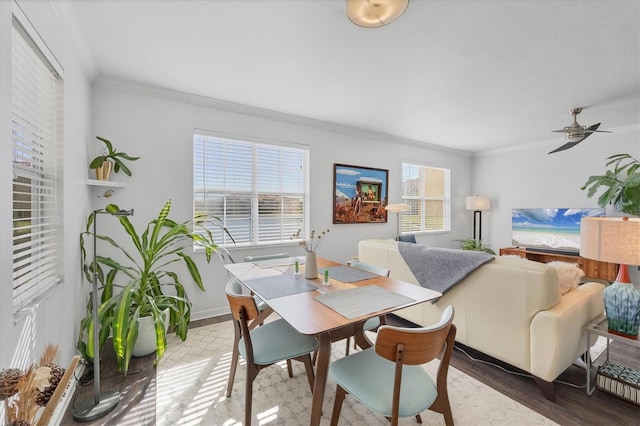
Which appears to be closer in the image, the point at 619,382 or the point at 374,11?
the point at 374,11

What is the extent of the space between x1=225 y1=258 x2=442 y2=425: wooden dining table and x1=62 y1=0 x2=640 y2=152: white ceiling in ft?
5.71

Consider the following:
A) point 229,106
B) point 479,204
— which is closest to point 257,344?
point 229,106

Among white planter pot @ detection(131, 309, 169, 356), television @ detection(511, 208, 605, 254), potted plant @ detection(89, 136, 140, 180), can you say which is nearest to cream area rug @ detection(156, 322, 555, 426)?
white planter pot @ detection(131, 309, 169, 356)

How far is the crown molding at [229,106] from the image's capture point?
2672 millimetres

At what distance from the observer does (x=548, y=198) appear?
491cm

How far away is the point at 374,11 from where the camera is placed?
1.67 meters

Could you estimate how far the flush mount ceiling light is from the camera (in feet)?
5.27

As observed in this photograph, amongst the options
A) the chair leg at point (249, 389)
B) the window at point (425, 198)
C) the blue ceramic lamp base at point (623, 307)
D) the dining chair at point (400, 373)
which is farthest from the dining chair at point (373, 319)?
the window at point (425, 198)

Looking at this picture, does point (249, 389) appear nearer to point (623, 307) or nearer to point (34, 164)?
point (34, 164)

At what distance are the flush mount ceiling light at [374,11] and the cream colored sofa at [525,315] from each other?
1.83 m

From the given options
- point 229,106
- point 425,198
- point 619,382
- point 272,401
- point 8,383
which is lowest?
point 272,401

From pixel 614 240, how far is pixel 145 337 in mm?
3266

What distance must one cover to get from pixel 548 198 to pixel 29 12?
6.59 metres

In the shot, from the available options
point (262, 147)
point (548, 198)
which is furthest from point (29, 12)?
point (548, 198)
